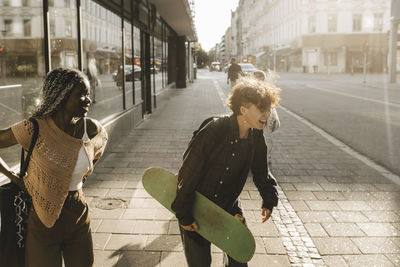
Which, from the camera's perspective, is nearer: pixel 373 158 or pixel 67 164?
pixel 67 164

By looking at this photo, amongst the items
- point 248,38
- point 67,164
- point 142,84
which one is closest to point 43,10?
point 67,164

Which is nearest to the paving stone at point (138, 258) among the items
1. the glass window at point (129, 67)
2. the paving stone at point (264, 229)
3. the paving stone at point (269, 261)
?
the paving stone at point (269, 261)

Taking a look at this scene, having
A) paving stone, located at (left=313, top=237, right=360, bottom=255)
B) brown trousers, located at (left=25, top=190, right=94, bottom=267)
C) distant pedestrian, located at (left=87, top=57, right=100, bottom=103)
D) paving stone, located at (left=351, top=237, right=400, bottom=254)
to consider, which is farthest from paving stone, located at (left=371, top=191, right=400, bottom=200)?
distant pedestrian, located at (left=87, top=57, right=100, bottom=103)

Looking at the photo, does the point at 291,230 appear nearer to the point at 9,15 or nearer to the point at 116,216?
A: the point at 116,216

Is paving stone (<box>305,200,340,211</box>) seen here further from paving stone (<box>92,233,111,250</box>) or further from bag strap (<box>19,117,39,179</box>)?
bag strap (<box>19,117,39,179</box>)

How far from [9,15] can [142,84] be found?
785cm

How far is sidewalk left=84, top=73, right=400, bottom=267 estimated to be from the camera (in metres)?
3.53

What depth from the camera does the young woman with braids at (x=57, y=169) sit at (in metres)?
2.05

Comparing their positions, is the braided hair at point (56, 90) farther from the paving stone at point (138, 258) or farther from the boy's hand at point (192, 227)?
the paving stone at point (138, 258)

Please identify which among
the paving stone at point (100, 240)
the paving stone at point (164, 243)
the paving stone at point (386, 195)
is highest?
the paving stone at point (386, 195)

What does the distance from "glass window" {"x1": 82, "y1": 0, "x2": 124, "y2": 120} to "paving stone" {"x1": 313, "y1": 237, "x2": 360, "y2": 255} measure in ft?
16.1

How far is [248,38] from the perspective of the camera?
10381 centimetres

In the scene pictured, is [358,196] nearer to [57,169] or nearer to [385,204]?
[385,204]

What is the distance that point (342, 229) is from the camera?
13.5 feet
